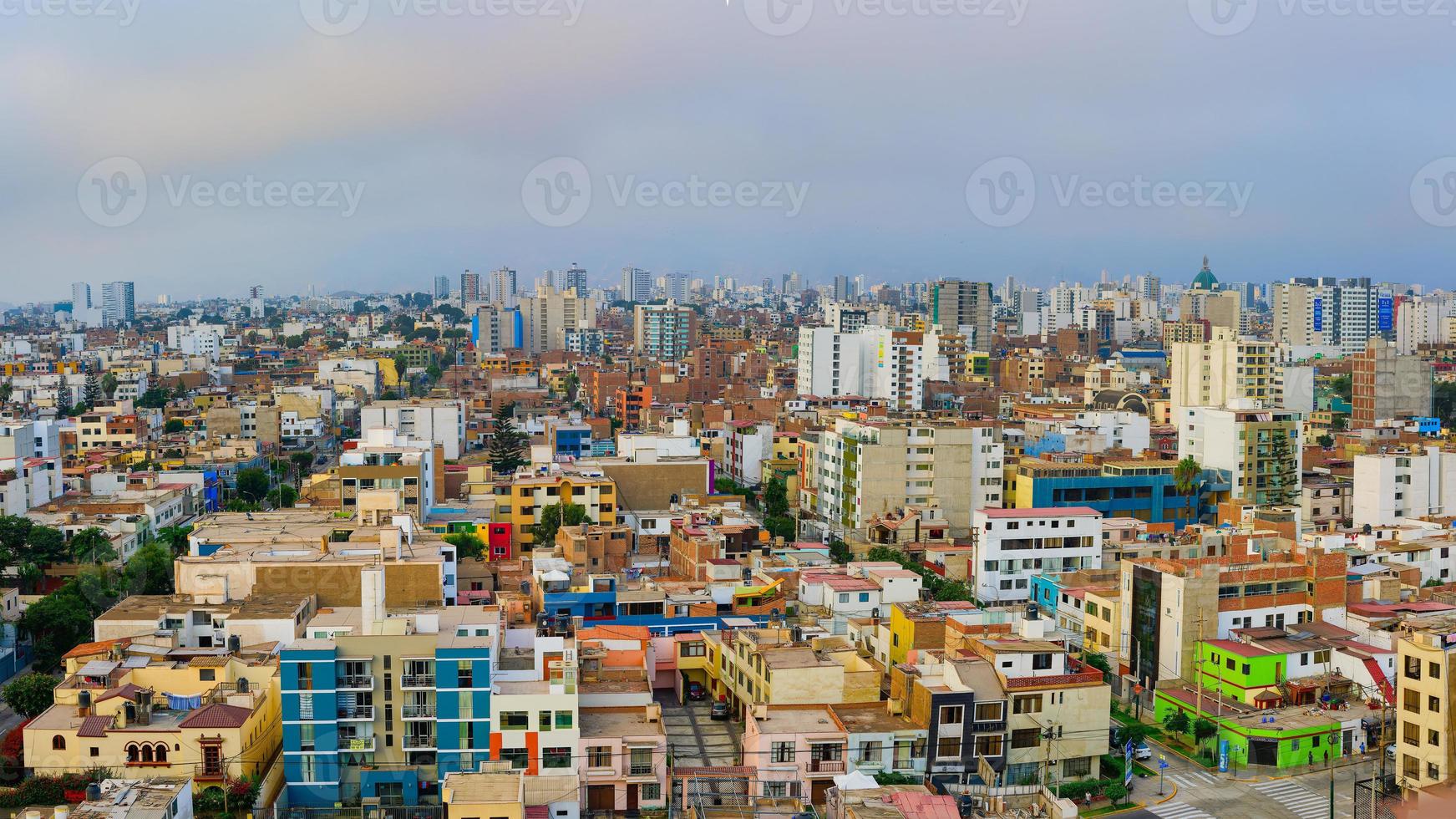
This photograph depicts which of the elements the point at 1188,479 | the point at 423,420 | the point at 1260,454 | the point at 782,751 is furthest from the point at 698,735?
the point at 423,420

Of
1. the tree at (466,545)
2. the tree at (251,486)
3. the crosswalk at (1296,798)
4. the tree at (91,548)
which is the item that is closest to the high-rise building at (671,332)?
the tree at (251,486)

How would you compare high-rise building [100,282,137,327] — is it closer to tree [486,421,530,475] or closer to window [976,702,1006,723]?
tree [486,421,530,475]

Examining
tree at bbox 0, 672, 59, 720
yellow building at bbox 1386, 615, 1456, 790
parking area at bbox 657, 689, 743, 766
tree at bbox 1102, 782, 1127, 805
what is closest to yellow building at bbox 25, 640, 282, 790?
tree at bbox 0, 672, 59, 720

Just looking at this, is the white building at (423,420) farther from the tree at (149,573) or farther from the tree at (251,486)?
the tree at (149,573)

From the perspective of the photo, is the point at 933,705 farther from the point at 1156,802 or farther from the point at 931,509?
the point at 931,509

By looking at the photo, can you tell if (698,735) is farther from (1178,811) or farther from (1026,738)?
(1178,811)
